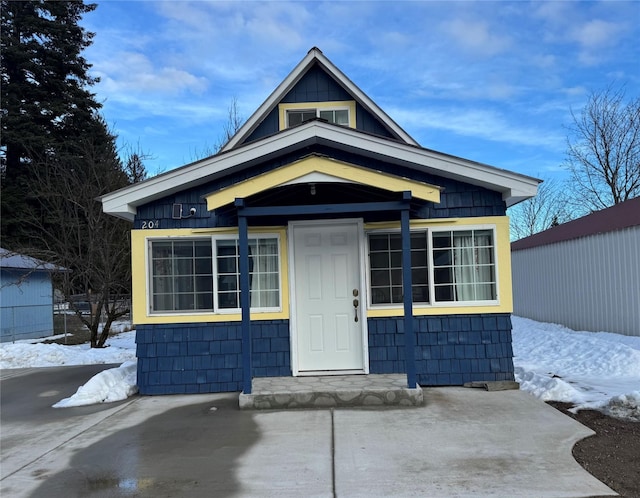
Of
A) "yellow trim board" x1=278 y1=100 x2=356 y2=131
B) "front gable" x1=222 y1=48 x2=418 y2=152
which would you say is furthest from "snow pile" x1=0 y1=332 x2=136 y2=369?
"yellow trim board" x1=278 y1=100 x2=356 y2=131

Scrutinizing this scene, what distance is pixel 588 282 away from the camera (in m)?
13.2

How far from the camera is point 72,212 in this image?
664 inches

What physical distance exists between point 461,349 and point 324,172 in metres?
3.34

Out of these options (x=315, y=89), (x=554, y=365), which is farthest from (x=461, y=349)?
(x=315, y=89)

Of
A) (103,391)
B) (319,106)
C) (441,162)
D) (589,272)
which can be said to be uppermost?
(319,106)

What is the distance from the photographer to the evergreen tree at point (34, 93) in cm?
2559

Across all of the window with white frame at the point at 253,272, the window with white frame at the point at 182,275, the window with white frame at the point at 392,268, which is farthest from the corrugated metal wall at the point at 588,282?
the window with white frame at the point at 182,275

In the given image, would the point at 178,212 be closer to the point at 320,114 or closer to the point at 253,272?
A: the point at 253,272

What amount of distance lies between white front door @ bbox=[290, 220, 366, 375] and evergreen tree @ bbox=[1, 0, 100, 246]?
21867mm

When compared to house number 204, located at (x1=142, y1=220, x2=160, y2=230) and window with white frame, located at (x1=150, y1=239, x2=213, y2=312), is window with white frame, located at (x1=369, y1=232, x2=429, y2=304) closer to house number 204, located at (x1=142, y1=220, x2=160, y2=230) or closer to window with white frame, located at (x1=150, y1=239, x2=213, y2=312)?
window with white frame, located at (x1=150, y1=239, x2=213, y2=312)

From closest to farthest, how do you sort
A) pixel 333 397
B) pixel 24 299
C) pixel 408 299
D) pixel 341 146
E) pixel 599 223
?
pixel 333 397 < pixel 408 299 < pixel 341 146 < pixel 599 223 < pixel 24 299

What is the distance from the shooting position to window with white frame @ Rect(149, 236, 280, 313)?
7727 millimetres

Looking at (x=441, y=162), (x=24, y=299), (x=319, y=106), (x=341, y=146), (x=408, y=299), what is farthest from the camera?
(x=24, y=299)

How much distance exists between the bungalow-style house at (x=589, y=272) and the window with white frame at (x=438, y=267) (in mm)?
5564
